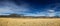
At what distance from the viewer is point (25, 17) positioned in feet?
4.25

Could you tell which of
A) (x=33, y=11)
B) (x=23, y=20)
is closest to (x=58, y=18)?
(x=33, y=11)

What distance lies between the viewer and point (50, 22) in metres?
1.27

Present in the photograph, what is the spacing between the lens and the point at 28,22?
1280 millimetres

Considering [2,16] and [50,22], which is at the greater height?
[2,16]

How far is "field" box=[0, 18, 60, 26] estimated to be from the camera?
1271 mm

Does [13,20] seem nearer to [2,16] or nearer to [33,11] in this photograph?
[2,16]

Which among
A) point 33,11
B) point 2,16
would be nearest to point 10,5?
point 2,16

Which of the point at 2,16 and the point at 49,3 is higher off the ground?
the point at 49,3

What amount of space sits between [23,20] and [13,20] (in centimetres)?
12

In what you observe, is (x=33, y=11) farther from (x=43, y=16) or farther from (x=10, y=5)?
(x=10, y=5)

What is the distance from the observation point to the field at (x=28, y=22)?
1271 mm

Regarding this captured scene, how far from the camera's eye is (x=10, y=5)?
1315mm

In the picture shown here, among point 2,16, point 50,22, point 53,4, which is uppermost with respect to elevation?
point 53,4

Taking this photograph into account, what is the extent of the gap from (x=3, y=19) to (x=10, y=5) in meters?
0.19
